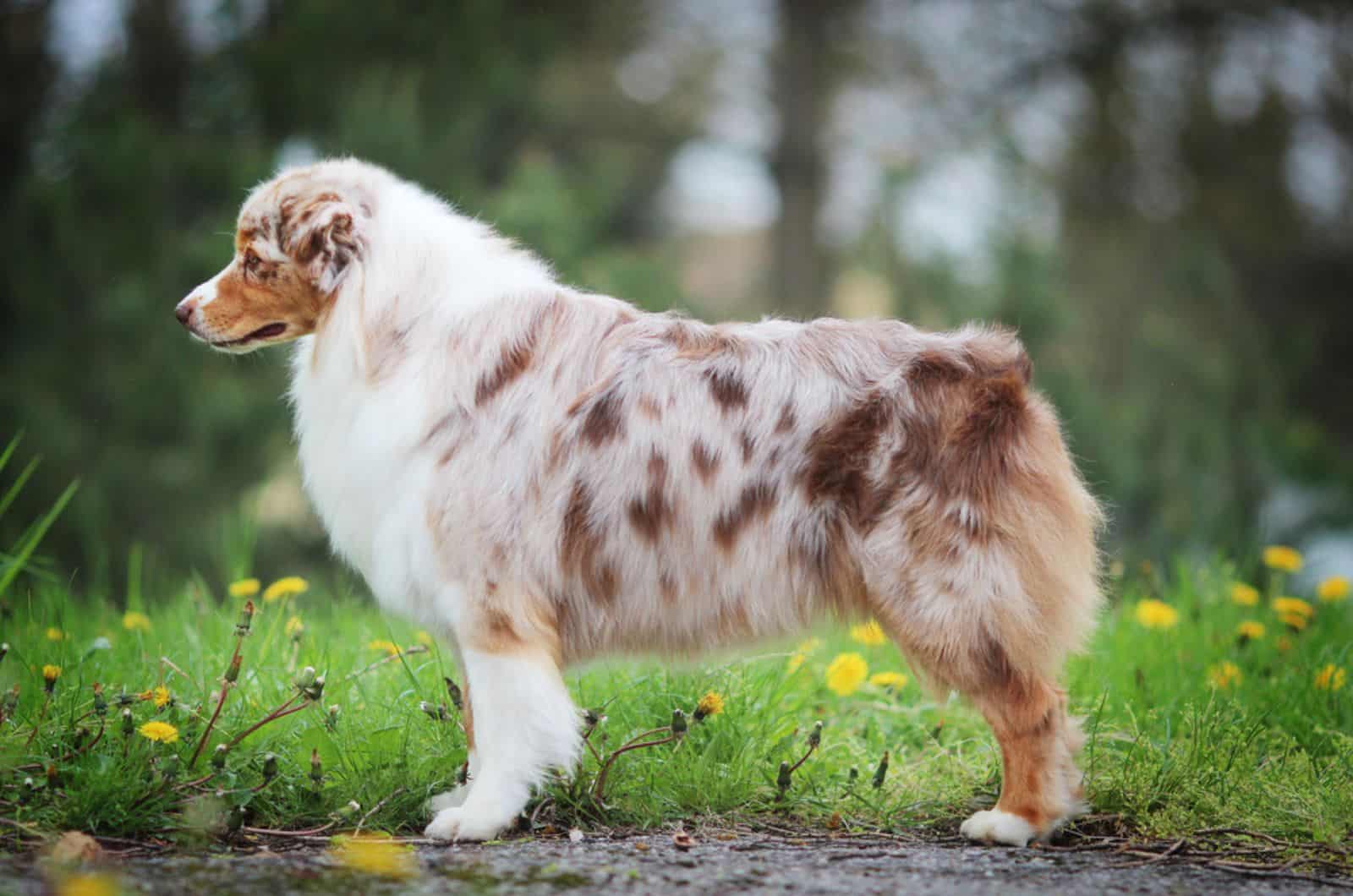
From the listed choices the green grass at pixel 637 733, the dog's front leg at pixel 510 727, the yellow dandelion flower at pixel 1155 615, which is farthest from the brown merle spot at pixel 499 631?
the yellow dandelion flower at pixel 1155 615

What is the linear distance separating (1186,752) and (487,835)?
6.40 feet

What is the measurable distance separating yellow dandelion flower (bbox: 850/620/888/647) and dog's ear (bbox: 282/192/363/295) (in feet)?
5.92

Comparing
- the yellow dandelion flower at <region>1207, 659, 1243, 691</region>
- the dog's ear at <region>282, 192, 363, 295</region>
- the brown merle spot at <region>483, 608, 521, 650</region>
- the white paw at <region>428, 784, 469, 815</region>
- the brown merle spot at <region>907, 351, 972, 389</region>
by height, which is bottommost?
the white paw at <region>428, 784, 469, 815</region>

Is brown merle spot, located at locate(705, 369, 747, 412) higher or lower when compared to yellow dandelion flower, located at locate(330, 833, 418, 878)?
higher

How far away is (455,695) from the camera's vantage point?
376cm

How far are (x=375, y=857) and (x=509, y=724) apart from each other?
1.95 feet

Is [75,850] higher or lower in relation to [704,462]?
lower

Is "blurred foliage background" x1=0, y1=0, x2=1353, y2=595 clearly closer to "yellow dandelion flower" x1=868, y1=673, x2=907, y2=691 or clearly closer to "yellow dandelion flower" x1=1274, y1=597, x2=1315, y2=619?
"yellow dandelion flower" x1=1274, y1=597, x2=1315, y2=619

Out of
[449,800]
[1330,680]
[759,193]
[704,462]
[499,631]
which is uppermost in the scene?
[759,193]

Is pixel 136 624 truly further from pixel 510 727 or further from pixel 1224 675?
pixel 1224 675

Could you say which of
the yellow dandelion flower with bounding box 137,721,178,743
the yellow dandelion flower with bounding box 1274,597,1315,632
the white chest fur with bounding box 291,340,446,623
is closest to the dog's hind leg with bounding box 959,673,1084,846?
the white chest fur with bounding box 291,340,446,623

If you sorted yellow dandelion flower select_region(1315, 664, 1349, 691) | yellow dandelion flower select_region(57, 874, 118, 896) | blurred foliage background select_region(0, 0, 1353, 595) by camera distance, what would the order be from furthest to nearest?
blurred foliage background select_region(0, 0, 1353, 595) → yellow dandelion flower select_region(1315, 664, 1349, 691) → yellow dandelion flower select_region(57, 874, 118, 896)

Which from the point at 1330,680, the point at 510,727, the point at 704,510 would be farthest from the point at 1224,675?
the point at 510,727

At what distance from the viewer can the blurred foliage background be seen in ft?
30.6
